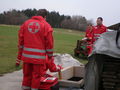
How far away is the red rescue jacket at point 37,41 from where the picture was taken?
5352mm

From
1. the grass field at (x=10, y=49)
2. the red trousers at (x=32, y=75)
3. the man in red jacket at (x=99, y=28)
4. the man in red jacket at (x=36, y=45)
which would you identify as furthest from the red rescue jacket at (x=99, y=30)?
the red trousers at (x=32, y=75)

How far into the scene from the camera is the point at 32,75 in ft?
18.2

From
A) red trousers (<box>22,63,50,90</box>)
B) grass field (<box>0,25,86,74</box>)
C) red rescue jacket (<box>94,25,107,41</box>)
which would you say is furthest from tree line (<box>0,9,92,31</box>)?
red trousers (<box>22,63,50,90</box>)

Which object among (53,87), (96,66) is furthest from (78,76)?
(96,66)

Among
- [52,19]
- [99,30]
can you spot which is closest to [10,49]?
[99,30]

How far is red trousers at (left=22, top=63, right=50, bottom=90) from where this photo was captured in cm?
545

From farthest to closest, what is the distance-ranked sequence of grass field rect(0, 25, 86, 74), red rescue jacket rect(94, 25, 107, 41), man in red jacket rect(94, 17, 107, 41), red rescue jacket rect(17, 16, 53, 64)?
grass field rect(0, 25, 86, 74), red rescue jacket rect(94, 25, 107, 41), man in red jacket rect(94, 17, 107, 41), red rescue jacket rect(17, 16, 53, 64)

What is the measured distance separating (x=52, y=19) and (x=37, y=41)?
81.4 m

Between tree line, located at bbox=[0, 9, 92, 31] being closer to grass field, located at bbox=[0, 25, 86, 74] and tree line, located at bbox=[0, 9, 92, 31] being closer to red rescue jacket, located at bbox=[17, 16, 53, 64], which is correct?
grass field, located at bbox=[0, 25, 86, 74]

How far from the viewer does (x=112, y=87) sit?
464 centimetres

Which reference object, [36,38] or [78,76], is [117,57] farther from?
[78,76]

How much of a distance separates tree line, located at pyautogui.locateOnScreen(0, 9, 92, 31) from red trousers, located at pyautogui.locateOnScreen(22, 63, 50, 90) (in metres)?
69.2

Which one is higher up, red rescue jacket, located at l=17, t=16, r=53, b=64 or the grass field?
red rescue jacket, located at l=17, t=16, r=53, b=64

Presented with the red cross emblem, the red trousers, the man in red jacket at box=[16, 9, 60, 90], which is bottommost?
the red trousers
